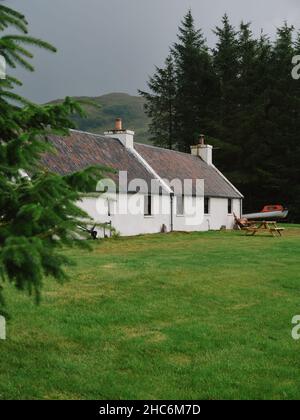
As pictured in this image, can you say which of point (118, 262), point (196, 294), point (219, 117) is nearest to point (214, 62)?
point (219, 117)

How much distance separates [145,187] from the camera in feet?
93.1

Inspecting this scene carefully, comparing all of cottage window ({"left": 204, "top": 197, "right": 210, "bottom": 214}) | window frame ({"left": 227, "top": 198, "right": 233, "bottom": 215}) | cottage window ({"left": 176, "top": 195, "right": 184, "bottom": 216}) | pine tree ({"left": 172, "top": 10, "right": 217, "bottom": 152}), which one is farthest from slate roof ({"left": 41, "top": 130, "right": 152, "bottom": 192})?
pine tree ({"left": 172, "top": 10, "right": 217, "bottom": 152})

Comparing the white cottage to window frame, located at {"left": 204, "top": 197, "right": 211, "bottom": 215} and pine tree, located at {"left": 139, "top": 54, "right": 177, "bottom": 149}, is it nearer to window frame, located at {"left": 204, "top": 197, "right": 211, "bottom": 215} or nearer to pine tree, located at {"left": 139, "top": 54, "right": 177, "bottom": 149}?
window frame, located at {"left": 204, "top": 197, "right": 211, "bottom": 215}

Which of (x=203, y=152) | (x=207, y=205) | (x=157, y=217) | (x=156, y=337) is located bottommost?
(x=156, y=337)

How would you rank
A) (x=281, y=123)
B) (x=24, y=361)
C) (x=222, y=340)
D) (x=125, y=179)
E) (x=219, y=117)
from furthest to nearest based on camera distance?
(x=219, y=117), (x=281, y=123), (x=125, y=179), (x=222, y=340), (x=24, y=361)

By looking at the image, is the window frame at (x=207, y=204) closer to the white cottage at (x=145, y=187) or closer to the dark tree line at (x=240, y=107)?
the white cottage at (x=145, y=187)

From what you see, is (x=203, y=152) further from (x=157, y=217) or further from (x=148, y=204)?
(x=148, y=204)

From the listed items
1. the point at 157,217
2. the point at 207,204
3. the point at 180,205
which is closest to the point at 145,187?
the point at 157,217

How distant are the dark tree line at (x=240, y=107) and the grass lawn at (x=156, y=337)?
31472 mm

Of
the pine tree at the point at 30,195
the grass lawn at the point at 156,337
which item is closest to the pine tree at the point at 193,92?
the grass lawn at the point at 156,337

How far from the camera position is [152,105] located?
60.1 metres

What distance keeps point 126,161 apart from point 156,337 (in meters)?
22.3
